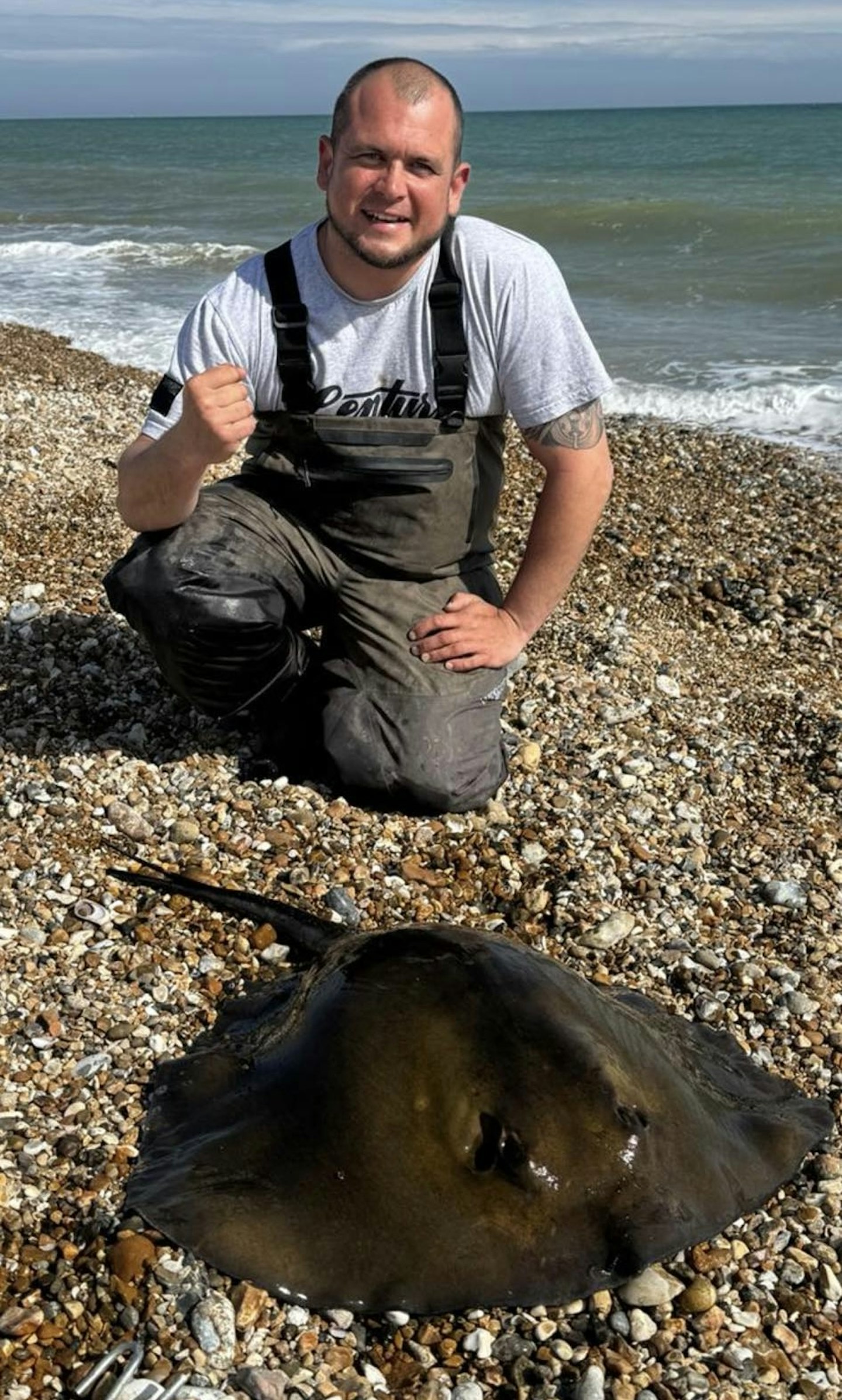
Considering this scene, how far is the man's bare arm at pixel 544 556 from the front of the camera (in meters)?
4.63

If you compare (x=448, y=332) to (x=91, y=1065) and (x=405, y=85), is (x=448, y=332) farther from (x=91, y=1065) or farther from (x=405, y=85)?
(x=91, y=1065)

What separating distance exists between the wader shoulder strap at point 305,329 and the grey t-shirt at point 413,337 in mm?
31

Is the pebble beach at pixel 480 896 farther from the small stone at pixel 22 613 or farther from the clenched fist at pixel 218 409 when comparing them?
the clenched fist at pixel 218 409

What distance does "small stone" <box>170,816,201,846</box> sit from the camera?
4.71m

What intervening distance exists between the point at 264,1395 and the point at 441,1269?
49 cm

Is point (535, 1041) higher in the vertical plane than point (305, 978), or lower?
higher

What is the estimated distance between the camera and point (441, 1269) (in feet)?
8.77

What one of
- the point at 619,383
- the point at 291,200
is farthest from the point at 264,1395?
the point at 291,200

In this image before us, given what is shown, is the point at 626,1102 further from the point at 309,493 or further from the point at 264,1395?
the point at 309,493

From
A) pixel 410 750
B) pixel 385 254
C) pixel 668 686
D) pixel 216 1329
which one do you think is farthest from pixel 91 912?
pixel 668 686

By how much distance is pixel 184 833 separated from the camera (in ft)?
15.5

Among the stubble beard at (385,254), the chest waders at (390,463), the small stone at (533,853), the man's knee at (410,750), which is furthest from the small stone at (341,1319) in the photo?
the stubble beard at (385,254)

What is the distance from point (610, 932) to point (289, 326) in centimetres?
228

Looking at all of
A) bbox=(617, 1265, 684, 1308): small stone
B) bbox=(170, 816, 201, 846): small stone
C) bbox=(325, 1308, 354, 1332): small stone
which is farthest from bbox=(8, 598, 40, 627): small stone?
bbox=(617, 1265, 684, 1308): small stone
